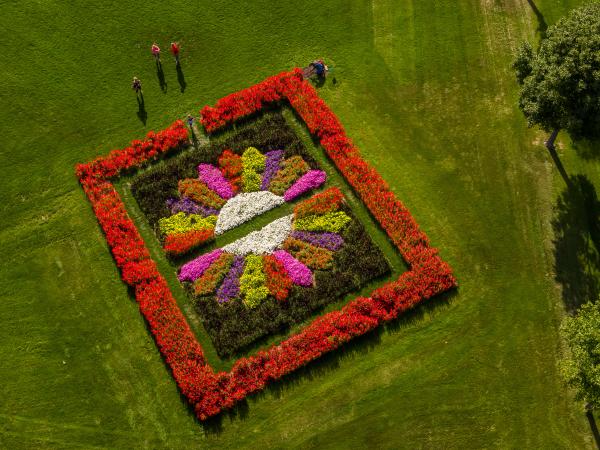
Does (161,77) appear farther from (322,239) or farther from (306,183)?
(322,239)

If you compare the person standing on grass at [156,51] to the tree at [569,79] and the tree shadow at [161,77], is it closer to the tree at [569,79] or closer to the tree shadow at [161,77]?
the tree shadow at [161,77]

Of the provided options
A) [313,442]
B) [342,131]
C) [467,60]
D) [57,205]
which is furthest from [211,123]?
[313,442]

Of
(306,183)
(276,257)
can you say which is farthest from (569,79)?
(276,257)

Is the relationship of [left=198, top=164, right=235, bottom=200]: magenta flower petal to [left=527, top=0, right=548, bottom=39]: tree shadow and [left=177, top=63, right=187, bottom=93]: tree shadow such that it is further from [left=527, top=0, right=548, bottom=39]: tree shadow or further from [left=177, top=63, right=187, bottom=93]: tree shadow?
[left=527, top=0, right=548, bottom=39]: tree shadow

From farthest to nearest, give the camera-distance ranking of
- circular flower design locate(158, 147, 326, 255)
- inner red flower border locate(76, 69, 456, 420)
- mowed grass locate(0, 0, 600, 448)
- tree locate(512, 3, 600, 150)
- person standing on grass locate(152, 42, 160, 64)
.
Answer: person standing on grass locate(152, 42, 160, 64), circular flower design locate(158, 147, 326, 255), inner red flower border locate(76, 69, 456, 420), mowed grass locate(0, 0, 600, 448), tree locate(512, 3, 600, 150)

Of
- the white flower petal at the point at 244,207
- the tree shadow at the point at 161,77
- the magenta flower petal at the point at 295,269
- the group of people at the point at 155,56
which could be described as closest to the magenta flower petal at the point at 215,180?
the white flower petal at the point at 244,207

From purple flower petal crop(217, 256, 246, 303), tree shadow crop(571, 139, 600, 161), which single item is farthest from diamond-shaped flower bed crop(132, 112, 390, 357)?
tree shadow crop(571, 139, 600, 161)

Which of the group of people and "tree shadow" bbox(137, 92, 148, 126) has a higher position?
the group of people
